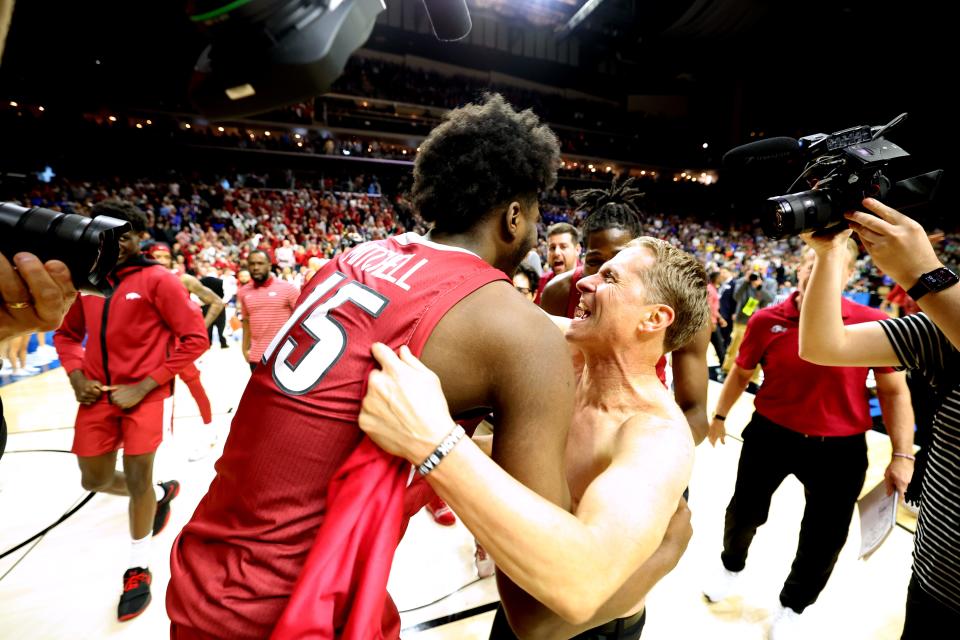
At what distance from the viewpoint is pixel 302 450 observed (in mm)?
920

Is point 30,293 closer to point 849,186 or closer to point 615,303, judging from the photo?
point 615,303

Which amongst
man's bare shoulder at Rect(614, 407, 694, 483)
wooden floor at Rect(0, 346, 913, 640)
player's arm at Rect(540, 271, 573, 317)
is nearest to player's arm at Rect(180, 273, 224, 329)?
wooden floor at Rect(0, 346, 913, 640)

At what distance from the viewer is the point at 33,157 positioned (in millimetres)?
15953

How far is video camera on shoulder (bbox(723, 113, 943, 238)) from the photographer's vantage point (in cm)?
125

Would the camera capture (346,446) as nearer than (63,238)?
Yes

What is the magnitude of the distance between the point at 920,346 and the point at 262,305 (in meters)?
4.65

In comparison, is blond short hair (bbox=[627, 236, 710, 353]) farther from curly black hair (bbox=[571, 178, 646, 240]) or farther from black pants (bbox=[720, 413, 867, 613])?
black pants (bbox=[720, 413, 867, 613])

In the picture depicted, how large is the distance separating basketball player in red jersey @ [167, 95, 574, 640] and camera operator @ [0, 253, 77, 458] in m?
0.55

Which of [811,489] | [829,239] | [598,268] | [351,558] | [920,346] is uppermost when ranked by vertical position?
[829,239]

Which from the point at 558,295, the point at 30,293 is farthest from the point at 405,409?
the point at 558,295

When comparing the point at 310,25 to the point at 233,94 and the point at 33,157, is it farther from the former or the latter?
the point at 33,157

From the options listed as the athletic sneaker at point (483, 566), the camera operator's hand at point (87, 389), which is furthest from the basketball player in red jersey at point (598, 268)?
the camera operator's hand at point (87, 389)

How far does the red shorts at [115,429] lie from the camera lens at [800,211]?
3086 mm

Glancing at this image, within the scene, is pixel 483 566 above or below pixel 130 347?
below
